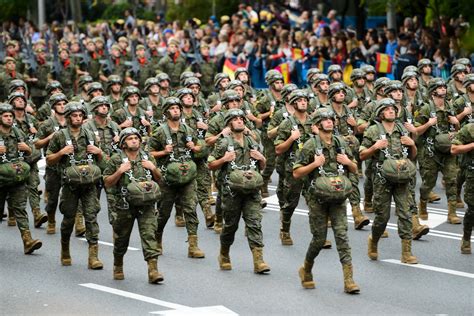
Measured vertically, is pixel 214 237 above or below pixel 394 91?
below

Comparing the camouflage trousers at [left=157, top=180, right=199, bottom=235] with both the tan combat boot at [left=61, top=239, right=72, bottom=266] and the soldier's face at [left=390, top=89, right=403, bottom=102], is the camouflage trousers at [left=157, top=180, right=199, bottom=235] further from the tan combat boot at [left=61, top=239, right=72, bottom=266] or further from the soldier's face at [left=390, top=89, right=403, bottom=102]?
the soldier's face at [left=390, top=89, right=403, bottom=102]

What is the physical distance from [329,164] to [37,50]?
17.2 metres

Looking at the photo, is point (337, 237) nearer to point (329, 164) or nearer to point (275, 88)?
point (329, 164)

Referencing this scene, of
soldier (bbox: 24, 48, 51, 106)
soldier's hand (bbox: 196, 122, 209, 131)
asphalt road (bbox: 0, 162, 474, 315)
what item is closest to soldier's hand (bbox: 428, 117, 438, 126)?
asphalt road (bbox: 0, 162, 474, 315)

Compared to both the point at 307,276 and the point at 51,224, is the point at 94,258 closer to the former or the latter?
the point at 51,224

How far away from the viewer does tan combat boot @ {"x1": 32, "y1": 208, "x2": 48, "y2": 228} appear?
2000cm

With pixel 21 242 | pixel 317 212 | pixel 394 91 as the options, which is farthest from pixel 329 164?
pixel 21 242

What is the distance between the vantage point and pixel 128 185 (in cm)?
1575

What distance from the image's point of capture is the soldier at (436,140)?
19881 millimetres

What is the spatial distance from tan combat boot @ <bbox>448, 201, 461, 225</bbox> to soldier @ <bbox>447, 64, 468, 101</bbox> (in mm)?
2387

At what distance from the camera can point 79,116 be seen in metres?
17.3

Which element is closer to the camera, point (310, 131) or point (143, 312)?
point (143, 312)

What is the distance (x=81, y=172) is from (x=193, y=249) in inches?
70.7

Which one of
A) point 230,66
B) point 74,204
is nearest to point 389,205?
point 74,204
